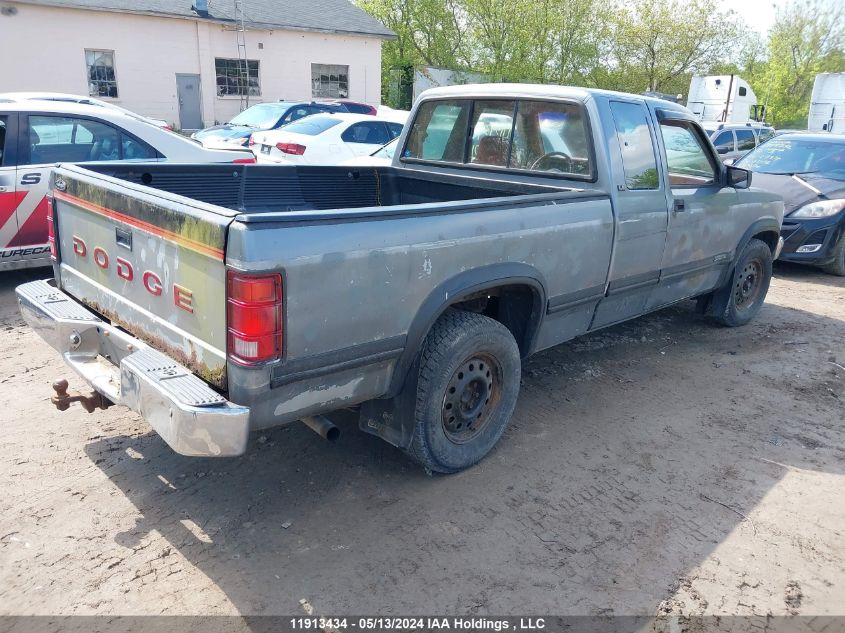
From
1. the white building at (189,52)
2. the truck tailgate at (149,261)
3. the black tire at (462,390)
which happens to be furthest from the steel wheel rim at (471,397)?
the white building at (189,52)

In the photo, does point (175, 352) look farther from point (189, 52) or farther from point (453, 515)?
point (189, 52)

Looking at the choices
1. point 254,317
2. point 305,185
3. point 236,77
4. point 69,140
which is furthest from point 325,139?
point 236,77

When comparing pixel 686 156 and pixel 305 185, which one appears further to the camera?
pixel 686 156

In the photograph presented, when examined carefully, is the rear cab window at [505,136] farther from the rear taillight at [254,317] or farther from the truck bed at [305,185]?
the rear taillight at [254,317]

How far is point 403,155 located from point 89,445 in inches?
119

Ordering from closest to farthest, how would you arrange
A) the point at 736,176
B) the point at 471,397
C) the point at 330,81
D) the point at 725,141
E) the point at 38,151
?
the point at 471,397 < the point at 736,176 < the point at 38,151 < the point at 725,141 < the point at 330,81

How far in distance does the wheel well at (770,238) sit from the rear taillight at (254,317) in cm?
502

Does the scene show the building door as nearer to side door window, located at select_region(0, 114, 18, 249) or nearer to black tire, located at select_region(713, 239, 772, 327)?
side door window, located at select_region(0, 114, 18, 249)

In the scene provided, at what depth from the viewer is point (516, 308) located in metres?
3.91

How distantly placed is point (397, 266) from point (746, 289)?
4616 millimetres

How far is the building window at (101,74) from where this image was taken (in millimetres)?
20625

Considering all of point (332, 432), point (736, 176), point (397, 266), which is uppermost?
point (736, 176)

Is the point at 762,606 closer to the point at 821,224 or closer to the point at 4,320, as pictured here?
the point at 4,320

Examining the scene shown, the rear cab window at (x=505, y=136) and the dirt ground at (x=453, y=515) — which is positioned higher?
the rear cab window at (x=505, y=136)
